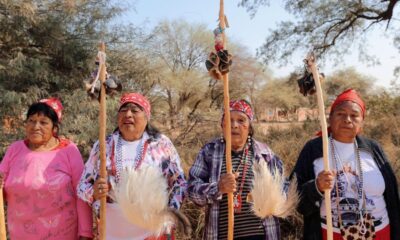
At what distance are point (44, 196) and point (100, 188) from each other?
1.84 feet

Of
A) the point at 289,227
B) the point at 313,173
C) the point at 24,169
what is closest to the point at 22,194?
the point at 24,169

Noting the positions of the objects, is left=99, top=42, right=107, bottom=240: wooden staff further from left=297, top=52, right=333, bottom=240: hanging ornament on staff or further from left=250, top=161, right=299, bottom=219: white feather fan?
left=297, top=52, right=333, bottom=240: hanging ornament on staff

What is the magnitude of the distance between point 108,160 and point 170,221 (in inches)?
23.2

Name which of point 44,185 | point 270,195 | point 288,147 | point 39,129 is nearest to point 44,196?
point 44,185

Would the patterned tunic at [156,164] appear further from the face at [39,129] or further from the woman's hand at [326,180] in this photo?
the woman's hand at [326,180]

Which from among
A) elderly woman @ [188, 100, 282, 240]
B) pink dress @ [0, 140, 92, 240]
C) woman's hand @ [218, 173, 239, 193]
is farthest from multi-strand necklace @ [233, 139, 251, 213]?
pink dress @ [0, 140, 92, 240]

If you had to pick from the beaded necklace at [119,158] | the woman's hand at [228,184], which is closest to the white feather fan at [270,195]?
the woman's hand at [228,184]

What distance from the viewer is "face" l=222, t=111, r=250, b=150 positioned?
9.62 ft

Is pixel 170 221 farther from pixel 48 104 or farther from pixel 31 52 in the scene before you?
pixel 31 52

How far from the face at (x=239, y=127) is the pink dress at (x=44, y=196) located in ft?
3.62

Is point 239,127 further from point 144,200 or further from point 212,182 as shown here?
point 144,200

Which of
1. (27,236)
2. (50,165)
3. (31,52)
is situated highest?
(31,52)

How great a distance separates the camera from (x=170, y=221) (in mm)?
2650

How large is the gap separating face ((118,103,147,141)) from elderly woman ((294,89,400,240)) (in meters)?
1.14
